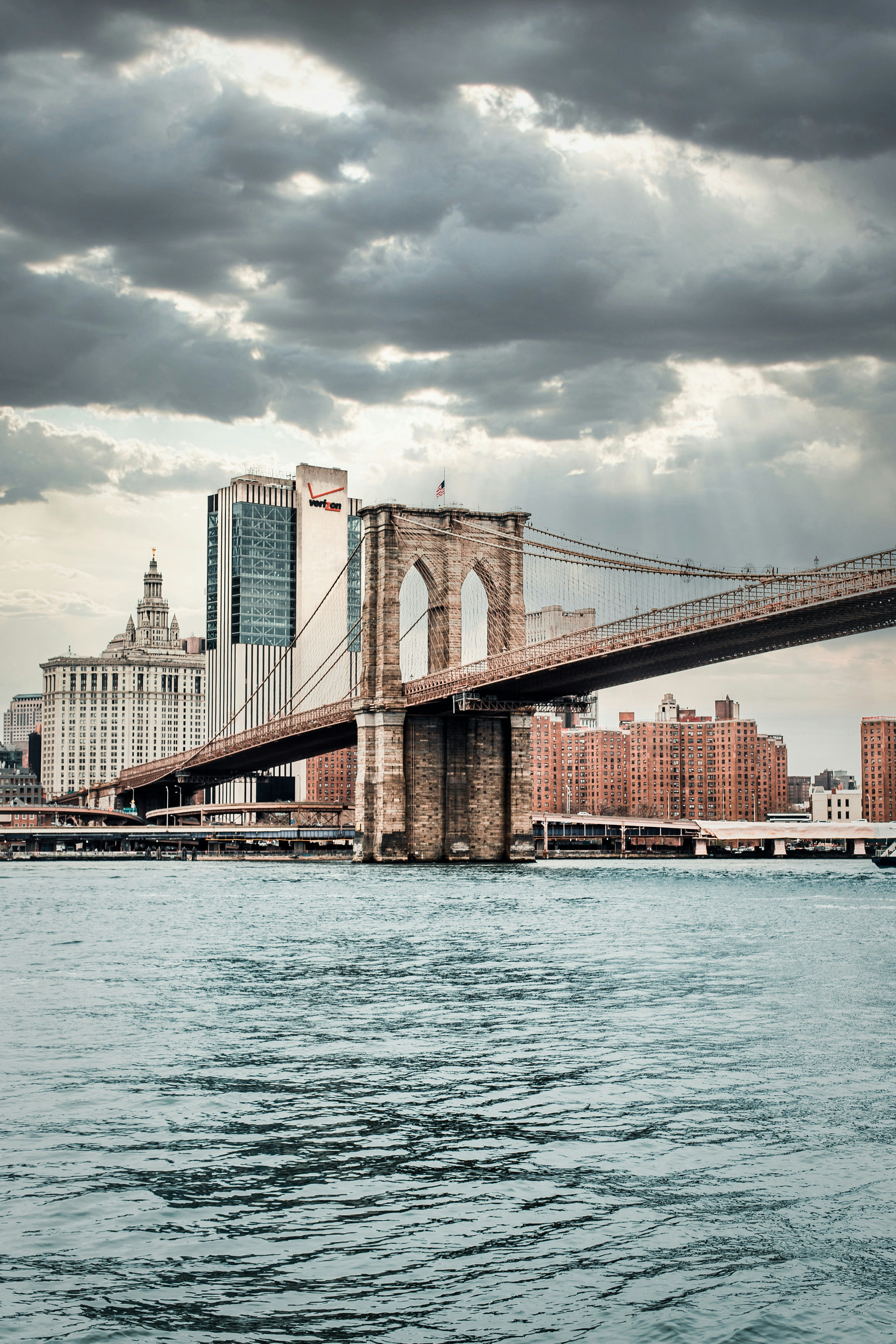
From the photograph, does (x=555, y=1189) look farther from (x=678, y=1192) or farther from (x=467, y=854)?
(x=467, y=854)

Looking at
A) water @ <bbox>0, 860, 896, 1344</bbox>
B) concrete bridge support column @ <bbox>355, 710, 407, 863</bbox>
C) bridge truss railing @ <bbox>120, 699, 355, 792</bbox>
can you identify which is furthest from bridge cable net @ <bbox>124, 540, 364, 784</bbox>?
water @ <bbox>0, 860, 896, 1344</bbox>

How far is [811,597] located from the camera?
49156mm

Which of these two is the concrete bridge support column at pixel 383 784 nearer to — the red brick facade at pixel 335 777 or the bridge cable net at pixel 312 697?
the bridge cable net at pixel 312 697

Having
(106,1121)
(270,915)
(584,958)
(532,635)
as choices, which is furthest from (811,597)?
(532,635)

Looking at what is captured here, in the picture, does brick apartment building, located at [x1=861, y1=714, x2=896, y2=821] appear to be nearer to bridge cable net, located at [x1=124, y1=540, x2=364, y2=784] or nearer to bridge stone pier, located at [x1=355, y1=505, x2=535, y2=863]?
bridge cable net, located at [x1=124, y1=540, x2=364, y2=784]

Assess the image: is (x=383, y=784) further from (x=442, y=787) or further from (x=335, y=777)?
(x=335, y=777)

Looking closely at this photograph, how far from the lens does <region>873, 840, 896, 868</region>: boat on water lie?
98.4 m

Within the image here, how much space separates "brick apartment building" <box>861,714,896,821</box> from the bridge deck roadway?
373ft

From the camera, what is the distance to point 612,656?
6016 centimetres

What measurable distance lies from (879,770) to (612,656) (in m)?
146

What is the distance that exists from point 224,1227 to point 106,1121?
11.7ft

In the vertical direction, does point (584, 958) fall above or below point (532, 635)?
below

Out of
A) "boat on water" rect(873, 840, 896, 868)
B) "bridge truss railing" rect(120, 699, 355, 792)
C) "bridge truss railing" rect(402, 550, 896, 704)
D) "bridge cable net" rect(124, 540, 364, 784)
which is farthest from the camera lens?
"boat on water" rect(873, 840, 896, 868)

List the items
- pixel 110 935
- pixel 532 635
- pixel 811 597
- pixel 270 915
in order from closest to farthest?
pixel 110 935 < pixel 270 915 < pixel 811 597 < pixel 532 635
